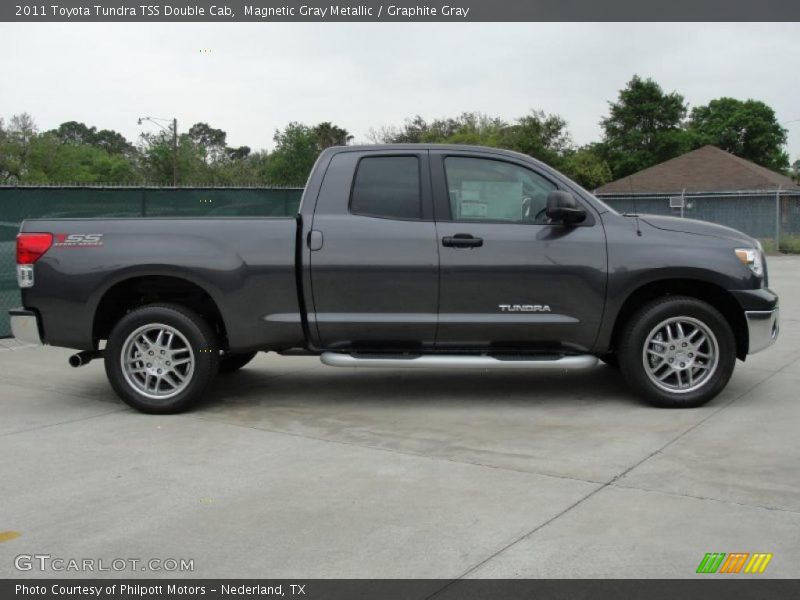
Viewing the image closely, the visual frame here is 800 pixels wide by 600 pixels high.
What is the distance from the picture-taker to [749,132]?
69.4m

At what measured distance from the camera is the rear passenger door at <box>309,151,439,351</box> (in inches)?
258

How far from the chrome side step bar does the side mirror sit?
1.03m

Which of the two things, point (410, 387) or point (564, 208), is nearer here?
point (564, 208)

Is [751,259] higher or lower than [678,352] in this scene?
higher

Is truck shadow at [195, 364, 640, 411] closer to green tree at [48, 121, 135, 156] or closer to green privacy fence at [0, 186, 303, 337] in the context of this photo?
green privacy fence at [0, 186, 303, 337]

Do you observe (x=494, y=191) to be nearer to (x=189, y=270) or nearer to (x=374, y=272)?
(x=374, y=272)

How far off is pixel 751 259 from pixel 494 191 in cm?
197

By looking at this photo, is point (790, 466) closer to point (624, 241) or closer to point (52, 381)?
point (624, 241)

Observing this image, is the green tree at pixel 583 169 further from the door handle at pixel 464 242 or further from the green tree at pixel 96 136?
the green tree at pixel 96 136

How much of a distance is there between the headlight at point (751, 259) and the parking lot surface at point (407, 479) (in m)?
1.03

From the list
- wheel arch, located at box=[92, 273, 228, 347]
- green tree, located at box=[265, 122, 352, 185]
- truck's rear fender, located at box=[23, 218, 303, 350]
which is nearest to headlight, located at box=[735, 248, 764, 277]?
truck's rear fender, located at box=[23, 218, 303, 350]

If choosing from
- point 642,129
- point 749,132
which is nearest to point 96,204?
point 642,129

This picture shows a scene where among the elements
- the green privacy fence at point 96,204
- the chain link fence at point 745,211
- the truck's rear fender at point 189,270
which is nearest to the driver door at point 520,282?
the truck's rear fender at point 189,270
